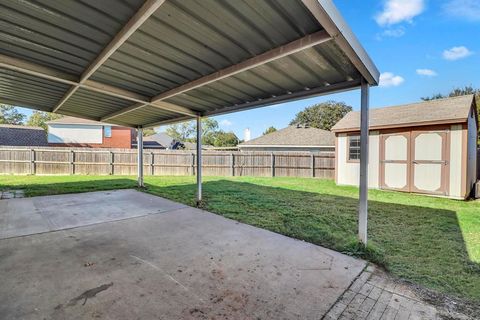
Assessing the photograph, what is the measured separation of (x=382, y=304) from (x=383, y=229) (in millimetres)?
2572

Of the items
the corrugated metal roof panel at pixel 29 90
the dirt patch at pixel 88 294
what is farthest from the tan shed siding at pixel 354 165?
the corrugated metal roof panel at pixel 29 90

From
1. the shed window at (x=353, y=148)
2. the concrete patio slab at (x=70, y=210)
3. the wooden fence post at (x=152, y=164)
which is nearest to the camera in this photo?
the concrete patio slab at (x=70, y=210)

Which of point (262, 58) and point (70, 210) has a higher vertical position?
point (262, 58)

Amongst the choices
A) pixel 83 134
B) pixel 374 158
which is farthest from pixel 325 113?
pixel 83 134

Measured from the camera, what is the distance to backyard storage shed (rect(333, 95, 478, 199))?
749 cm

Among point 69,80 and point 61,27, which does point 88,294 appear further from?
point 69,80

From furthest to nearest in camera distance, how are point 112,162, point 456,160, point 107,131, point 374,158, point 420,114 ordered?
point 107,131, point 112,162, point 374,158, point 420,114, point 456,160

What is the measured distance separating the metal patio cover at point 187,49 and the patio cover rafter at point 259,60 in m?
0.01

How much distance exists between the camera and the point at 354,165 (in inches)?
392

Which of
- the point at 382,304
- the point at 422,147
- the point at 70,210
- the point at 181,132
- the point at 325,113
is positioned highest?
the point at 325,113

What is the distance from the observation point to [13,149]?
12820 mm

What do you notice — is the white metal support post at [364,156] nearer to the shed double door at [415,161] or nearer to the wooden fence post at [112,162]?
the shed double door at [415,161]

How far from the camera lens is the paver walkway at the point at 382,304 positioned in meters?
2.03

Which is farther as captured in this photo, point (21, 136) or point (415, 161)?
point (21, 136)
